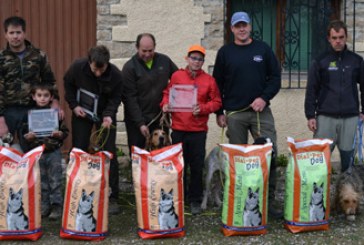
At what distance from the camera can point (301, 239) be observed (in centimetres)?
436

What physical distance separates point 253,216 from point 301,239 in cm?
43

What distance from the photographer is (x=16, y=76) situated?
470cm

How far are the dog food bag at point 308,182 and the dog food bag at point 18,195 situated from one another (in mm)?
2029

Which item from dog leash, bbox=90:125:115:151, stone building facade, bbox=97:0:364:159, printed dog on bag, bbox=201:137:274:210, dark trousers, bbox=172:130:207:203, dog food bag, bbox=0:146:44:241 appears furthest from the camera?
→ stone building facade, bbox=97:0:364:159

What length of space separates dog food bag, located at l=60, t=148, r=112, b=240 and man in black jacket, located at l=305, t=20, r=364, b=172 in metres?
1.94

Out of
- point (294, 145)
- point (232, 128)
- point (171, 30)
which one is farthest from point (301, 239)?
point (171, 30)

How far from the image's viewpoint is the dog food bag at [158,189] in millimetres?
4254

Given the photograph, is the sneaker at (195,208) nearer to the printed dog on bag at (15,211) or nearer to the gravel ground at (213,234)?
the gravel ground at (213,234)

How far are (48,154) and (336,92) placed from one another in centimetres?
256

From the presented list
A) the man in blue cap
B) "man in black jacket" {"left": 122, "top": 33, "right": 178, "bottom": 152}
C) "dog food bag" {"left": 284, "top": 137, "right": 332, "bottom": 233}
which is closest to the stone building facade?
"man in black jacket" {"left": 122, "top": 33, "right": 178, "bottom": 152}

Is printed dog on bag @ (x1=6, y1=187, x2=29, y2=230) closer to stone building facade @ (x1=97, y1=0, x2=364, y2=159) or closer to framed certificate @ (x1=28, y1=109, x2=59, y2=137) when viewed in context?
framed certificate @ (x1=28, y1=109, x2=59, y2=137)

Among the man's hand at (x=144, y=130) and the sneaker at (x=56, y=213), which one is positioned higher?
the man's hand at (x=144, y=130)

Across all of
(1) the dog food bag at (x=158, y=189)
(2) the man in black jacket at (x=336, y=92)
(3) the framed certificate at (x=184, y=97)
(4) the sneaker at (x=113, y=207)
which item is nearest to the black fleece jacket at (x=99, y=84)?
(3) the framed certificate at (x=184, y=97)

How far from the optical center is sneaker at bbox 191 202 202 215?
499 cm
